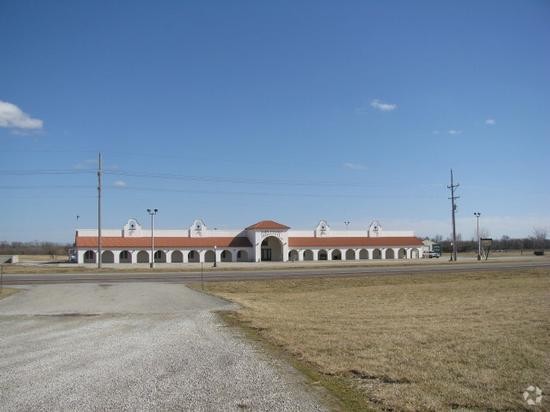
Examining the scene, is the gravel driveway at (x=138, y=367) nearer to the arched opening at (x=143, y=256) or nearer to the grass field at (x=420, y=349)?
the grass field at (x=420, y=349)

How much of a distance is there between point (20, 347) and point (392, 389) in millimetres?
7553

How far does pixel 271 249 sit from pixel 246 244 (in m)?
4.94

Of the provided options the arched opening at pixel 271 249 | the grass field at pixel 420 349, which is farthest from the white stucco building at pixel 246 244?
the grass field at pixel 420 349

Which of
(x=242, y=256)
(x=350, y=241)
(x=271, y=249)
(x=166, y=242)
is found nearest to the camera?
(x=166, y=242)

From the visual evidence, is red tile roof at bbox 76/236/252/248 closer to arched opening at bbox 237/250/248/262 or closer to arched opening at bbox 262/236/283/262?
arched opening at bbox 237/250/248/262

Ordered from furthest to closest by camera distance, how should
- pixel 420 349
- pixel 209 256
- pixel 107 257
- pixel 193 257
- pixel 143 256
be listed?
pixel 209 256 → pixel 193 257 → pixel 143 256 → pixel 107 257 → pixel 420 349

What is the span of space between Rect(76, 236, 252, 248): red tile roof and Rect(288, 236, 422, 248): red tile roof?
8338 mm

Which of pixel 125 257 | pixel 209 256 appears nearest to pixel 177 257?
pixel 209 256

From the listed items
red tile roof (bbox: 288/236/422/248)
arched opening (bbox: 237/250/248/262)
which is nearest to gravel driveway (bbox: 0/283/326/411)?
arched opening (bbox: 237/250/248/262)

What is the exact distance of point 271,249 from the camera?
3201 inches

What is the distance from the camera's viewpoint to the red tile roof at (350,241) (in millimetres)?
81213

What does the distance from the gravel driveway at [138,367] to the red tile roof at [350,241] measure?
65517 mm

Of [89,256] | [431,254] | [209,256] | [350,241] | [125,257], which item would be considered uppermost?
[350,241]

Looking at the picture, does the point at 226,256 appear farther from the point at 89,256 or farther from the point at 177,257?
the point at 89,256
